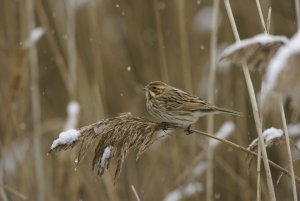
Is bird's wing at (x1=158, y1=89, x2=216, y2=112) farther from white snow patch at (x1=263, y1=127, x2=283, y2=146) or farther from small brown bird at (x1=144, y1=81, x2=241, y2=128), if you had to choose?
white snow patch at (x1=263, y1=127, x2=283, y2=146)

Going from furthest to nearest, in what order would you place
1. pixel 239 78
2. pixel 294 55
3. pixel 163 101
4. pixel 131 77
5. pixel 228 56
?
1. pixel 131 77
2. pixel 239 78
3. pixel 163 101
4. pixel 228 56
5. pixel 294 55

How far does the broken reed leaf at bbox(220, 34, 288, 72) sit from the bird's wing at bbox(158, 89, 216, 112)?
4.63 feet

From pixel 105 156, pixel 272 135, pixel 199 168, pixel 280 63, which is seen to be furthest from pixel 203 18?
pixel 280 63

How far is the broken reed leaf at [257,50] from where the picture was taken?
964mm

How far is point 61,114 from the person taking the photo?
13.4 ft

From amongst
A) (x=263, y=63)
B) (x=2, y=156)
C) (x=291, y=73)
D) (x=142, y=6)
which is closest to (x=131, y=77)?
(x=142, y=6)

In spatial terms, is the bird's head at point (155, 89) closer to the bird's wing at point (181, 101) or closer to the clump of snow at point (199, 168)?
the bird's wing at point (181, 101)

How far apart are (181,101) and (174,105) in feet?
0.13

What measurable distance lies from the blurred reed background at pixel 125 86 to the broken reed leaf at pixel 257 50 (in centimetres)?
163

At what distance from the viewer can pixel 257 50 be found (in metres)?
1.02

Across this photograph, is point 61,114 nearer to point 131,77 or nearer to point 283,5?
point 131,77

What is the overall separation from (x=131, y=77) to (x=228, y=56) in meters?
2.57

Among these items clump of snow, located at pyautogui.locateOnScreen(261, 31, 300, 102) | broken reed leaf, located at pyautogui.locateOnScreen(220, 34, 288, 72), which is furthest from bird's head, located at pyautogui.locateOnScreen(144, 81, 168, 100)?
clump of snow, located at pyautogui.locateOnScreen(261, 31, 300, 102)

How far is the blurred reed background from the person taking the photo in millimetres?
2844
